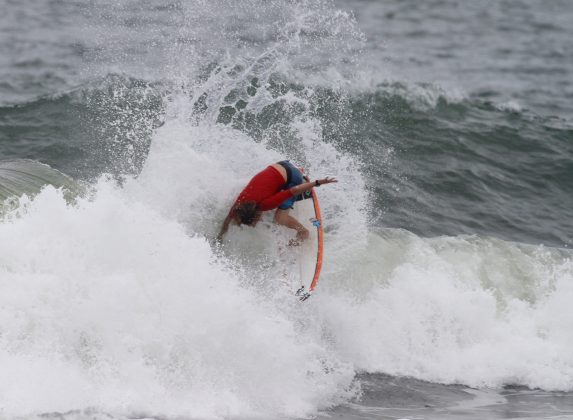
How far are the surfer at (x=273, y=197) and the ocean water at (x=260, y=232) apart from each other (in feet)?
0.88

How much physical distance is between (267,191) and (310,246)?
33.6 inches

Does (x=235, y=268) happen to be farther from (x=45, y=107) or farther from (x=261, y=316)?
(x=45, y=107)

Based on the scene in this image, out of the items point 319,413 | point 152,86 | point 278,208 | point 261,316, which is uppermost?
point 152,86

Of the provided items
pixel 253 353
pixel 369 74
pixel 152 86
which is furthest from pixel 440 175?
pixel 253 353

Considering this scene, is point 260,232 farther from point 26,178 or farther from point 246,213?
point 26,178

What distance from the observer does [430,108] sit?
59.0 ft

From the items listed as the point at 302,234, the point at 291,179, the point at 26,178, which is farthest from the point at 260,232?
the point at 26,178

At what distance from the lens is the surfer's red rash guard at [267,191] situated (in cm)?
980

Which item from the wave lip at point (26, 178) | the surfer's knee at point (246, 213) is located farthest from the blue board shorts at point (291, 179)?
the wave lip at point (26, 178)

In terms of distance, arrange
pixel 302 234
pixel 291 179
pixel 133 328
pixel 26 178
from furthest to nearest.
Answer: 1. pixel 26 178
2. pixel 302 234
3. pixel 291 179
4. pixel 133 328

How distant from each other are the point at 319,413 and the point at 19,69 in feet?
40.5

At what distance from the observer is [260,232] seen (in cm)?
1018

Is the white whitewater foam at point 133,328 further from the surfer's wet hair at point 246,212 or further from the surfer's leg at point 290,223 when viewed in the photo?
the surfer's leg at point 290,223

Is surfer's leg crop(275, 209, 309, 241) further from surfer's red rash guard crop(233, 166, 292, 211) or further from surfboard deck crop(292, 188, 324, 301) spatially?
surfer's red rash guard crop(233, 166, 292, 211)
